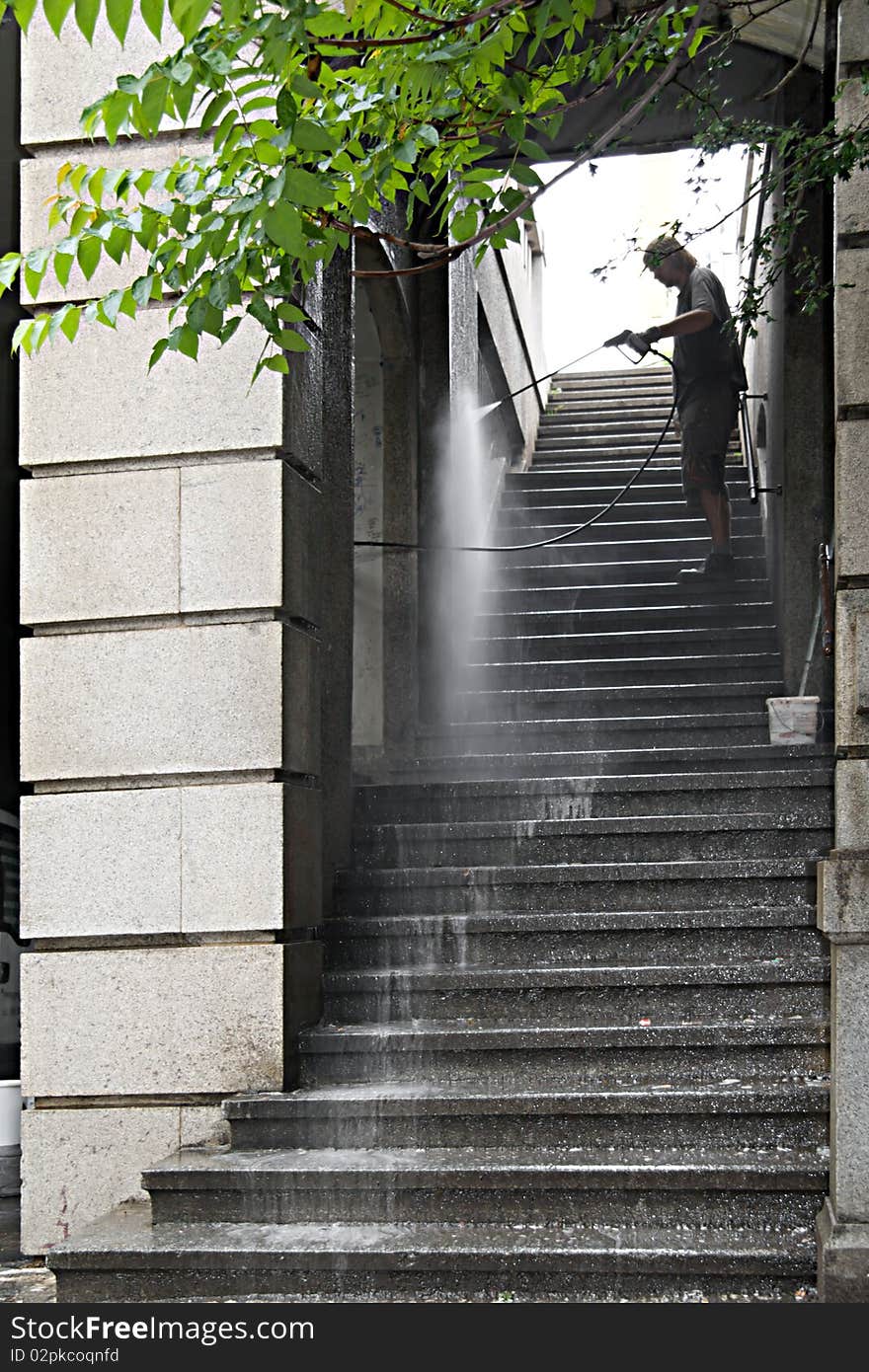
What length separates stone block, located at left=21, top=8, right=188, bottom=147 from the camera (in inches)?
255

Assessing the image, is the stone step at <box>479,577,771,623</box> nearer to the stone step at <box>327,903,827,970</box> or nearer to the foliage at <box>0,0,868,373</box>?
Answer: the stone step at <box>327,903,827,970</box>

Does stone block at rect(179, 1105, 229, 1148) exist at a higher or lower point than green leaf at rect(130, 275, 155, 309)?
lower

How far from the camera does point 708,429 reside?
11.7 metres

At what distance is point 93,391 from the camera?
6422 mm

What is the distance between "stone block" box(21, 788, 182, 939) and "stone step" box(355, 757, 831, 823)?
2.20 metres

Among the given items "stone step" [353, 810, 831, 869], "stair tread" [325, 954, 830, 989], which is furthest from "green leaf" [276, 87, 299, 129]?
"stone step" [353, 810, 831, 869]

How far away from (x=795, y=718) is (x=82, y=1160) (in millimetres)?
4897

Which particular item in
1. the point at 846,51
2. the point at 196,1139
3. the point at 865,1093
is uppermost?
the point at 846,51

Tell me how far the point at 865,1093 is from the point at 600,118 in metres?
10.3

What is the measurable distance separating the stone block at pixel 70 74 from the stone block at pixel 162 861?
2975mm

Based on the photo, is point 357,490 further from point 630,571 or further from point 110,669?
point 110,669

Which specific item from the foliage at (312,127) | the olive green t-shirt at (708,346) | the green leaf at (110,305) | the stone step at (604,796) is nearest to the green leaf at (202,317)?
the foliage at (312,127)

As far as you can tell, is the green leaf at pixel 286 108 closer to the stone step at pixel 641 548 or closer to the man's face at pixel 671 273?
the man's face at pixel 671 273

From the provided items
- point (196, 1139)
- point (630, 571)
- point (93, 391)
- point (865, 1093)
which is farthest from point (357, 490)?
point (865, 1093)
